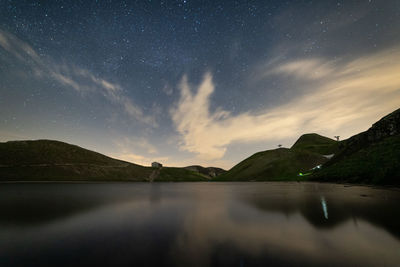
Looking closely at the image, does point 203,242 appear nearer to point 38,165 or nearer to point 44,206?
point 44,206

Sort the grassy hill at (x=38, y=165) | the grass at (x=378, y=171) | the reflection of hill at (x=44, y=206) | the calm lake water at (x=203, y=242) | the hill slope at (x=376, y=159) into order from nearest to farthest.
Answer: the calm lake water at (x=203, y=242) → the reflection of hill at (x=44, y=206) → the grass at (x=378, y=171) → the hill slope at (x=376, y=159) → the grassy hill at (x=38, y=165)

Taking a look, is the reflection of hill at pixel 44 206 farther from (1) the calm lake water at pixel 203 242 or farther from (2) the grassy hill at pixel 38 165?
(2) the grassy hill at pixel 38 165

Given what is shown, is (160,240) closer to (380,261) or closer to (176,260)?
(176,260)

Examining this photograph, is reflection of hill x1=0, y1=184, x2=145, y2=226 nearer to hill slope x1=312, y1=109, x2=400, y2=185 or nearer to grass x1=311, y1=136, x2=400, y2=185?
grass x1=311, y1=136, x2=400, y2=185

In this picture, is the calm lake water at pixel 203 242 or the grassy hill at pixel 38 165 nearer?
the calm lake water at pixel 203 242

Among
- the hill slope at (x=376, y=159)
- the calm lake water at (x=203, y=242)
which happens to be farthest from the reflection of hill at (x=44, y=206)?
the hill slope at (x=376, y=159)

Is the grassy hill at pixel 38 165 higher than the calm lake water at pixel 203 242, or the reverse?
the grassy hill at pixel 38 165

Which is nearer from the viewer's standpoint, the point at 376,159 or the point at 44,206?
the point at 44,206

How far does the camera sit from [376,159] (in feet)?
204

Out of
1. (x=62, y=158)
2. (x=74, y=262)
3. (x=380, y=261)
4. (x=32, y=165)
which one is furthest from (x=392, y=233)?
(x=62, y=158)

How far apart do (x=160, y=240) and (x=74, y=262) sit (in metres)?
4.05

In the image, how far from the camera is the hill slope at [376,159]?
47981mm

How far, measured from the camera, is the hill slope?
157ft

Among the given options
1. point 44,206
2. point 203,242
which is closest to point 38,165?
point 44,206
